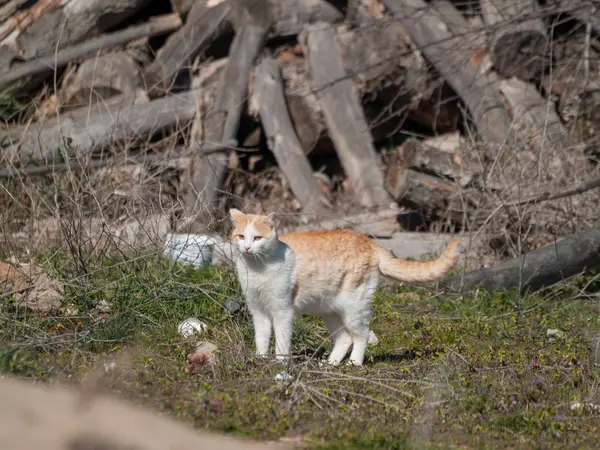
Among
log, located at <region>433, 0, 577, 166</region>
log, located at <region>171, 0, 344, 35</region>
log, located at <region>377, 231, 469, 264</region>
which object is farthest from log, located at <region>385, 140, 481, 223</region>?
log, located at <region>171, 0, 344, 35</region>

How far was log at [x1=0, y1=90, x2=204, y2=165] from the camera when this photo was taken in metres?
9.35

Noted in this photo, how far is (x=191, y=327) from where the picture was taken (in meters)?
6.43

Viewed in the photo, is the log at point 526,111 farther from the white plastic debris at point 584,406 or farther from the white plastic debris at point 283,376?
the white plastic debris at point 283,376

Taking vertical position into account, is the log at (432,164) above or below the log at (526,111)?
below

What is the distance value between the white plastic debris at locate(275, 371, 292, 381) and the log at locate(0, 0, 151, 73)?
251 inches

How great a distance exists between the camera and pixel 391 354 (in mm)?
6707

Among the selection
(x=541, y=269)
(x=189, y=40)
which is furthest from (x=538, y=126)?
(x=189, y=40)

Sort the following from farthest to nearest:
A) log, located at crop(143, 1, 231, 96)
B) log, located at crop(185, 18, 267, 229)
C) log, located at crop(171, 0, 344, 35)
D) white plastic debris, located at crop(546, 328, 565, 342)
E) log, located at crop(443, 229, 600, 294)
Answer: log, located at crop(171, 0, 344, 35) < log, located at crop(143, 1, 231, 96) < log, located at crop(185, 18, 267, 229) < log, located at crop(443, 229, 600, 294) < white plastic debris, located at crop(546, 328, 565, 342)

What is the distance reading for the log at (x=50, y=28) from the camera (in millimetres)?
10352

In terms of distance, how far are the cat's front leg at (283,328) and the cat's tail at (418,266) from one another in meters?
0.82

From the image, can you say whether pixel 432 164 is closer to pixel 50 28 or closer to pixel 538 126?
pixel 538 126

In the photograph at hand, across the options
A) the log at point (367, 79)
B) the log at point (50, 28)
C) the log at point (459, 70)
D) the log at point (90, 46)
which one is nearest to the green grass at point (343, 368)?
the log at point (459, 70)

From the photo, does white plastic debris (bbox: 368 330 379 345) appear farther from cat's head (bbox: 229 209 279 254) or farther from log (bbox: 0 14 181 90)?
log (bbox: 0 14 181 90)

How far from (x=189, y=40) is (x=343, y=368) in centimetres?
612
